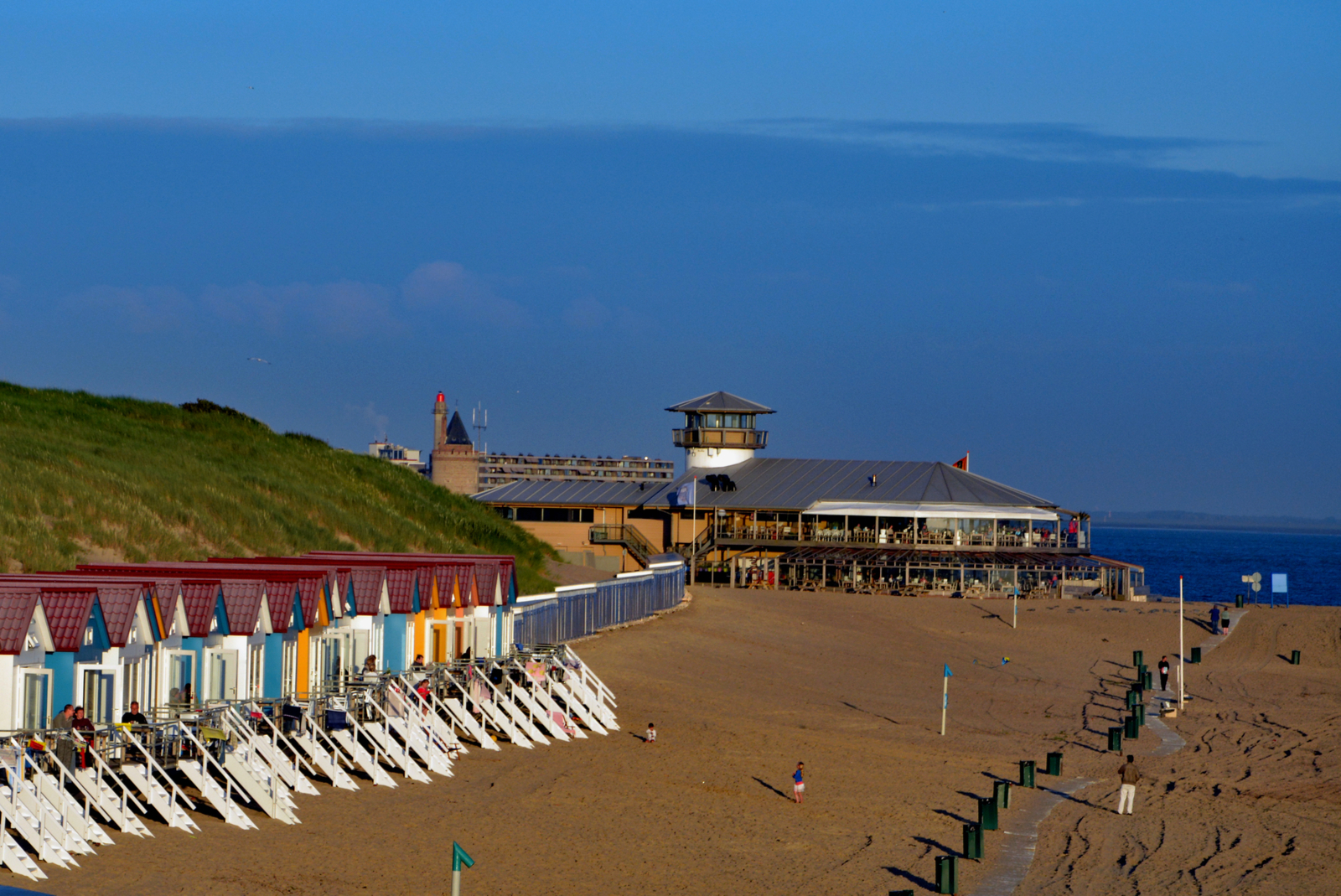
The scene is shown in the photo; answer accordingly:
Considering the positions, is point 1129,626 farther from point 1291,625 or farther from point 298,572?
point 298,572

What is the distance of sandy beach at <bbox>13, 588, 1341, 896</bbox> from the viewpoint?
1994 centimetres

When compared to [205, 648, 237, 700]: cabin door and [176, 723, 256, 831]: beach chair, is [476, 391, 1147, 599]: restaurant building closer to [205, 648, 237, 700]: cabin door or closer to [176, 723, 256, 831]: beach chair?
[205, 648, 237, 700]: cabin door

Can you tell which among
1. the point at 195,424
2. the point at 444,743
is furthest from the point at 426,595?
the point at 195,424

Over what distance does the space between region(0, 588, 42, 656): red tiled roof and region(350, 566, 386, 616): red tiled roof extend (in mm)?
8769

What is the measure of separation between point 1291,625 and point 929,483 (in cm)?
Answer: 1902

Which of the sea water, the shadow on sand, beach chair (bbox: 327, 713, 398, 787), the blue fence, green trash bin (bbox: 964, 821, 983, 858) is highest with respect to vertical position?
the blue fence

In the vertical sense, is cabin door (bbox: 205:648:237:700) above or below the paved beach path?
above

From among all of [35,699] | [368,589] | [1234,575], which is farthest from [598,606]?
[1234,575]

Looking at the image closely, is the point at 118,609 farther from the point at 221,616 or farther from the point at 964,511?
the point at 964,511

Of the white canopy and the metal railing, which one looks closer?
the white canopy

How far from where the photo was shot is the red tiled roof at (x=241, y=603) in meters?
24.6

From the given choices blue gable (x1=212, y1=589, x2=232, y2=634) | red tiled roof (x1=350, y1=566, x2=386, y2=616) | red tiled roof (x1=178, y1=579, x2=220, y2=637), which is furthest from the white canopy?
red tiled roof (x1=178, y1=579, x2=220, y2=637)

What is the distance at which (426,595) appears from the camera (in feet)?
103

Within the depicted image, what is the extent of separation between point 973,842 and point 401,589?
13029 millimetres
